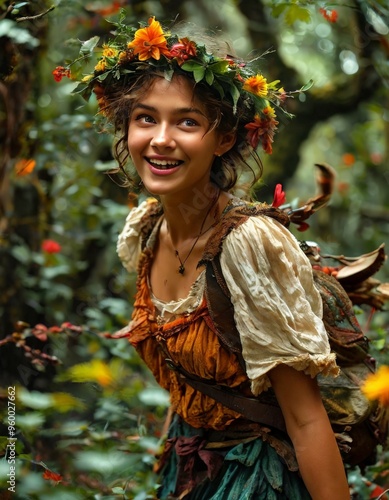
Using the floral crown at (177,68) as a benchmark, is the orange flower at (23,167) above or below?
below

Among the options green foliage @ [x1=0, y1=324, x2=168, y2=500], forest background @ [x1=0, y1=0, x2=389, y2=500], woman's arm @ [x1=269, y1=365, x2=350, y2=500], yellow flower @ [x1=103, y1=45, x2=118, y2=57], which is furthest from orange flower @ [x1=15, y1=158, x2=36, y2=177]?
woman's arm @ [x1=269, y1=365, x2=350, y2=500]

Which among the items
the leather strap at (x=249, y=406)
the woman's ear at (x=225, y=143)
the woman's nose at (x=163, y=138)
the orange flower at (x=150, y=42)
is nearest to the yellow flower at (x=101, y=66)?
the orange flower at (x=150, y=42)

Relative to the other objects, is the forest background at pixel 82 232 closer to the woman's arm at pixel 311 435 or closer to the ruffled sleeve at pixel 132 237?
the ruffled sleeve at pixel 132 237

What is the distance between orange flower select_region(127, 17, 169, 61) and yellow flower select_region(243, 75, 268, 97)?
0.23 m

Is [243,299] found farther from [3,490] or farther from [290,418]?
[3,490]

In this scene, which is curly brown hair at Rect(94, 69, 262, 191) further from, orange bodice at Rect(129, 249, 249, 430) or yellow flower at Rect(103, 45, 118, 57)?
orange bodice at Rect(129, 249, 249, 430)

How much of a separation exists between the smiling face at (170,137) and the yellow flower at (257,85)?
142 millimetres

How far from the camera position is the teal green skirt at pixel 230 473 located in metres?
1.81

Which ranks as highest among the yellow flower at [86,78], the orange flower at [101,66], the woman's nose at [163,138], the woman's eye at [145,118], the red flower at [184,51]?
the red flower at [184,51]

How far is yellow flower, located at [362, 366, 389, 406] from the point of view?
65.0 inches

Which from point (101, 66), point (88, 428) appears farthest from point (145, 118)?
point (88, 428)

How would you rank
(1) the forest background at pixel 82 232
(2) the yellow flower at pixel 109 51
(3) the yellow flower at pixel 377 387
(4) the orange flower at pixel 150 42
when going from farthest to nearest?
1. (1) the forest background at pixel 82 232
2. (2) the yellow flower at pixel 109 51
3. (4) the orange flower at pixel 150 42
4. (3) the yellow flower at pixel 377 387

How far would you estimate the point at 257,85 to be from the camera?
185cm

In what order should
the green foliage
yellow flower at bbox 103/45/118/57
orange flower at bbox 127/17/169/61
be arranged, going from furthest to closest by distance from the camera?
1. the green foliage
2. yellow flower at bbox 103/45/118/57
3. orange flower at bbox 127/17/169/61
